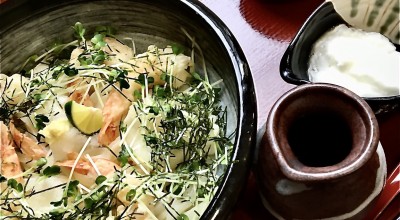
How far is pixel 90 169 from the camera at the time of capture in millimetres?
1217

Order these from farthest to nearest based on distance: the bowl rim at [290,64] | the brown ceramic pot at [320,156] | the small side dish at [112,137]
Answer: the bowl rim at [290,64], the small side dish at [112,137], the brown ceramic pot at [320,156]

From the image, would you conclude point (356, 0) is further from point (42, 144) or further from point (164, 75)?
point (42, 144)

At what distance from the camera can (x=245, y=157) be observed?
1.09 m

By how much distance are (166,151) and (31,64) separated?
470mm

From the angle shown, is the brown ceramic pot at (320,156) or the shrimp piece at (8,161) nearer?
the brown ceramic pot at (320,156)

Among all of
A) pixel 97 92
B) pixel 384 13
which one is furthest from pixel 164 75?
pixel 384 13

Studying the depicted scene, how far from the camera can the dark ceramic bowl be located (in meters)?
1.22

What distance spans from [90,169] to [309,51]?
58 centimetres

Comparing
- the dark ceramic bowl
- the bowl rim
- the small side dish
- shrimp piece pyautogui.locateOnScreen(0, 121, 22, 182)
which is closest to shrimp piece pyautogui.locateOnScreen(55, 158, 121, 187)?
the small side dish

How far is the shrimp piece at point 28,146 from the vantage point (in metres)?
1.29

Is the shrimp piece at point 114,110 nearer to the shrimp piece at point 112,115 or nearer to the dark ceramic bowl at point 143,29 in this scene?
the shrimp piece at point 112,115

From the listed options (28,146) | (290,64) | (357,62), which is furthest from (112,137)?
(357,62)

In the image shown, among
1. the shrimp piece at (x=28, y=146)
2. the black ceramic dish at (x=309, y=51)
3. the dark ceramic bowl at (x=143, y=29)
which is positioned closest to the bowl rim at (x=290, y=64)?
the black ceramic dish at (x=309, y=51)

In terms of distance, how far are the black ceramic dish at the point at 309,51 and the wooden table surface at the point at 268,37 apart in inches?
2.6
